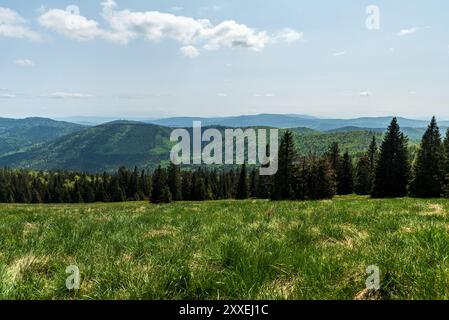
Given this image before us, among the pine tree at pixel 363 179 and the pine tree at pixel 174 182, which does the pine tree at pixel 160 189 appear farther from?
the pine tree at pixel 363 179

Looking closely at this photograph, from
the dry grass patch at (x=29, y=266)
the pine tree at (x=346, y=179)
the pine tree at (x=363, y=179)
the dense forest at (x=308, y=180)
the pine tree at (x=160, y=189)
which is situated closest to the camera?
the dry grass patch at (x=29, y=266)

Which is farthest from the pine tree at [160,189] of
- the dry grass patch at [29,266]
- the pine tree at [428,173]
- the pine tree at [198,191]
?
the dry grass patch at [29,266]

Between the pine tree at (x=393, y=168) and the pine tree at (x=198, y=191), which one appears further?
the pine tree at (x=198, y=191)

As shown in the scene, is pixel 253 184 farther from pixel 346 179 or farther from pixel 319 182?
pixel 319 182

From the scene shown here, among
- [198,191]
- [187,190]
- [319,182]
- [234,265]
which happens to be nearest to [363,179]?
[319,182]

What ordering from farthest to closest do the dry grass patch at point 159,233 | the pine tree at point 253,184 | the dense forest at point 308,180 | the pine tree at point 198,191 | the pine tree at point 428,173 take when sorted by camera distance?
the pine tree at point 253,184 → the pine tree at point 198,191 → the dense forest at point 308,180 → the pine tree at point 428,173 → the dry grass patch at point 159,233

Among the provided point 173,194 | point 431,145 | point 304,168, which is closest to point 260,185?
point 173,194

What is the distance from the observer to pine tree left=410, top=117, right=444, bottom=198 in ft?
255

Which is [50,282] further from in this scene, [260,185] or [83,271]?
[260,185]

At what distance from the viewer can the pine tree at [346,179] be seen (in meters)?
122

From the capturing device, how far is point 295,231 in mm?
8789

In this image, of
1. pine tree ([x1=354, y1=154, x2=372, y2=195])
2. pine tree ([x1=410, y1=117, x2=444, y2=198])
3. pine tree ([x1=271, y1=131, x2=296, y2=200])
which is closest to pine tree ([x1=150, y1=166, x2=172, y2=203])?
pine tree ([x1=271, y1=131, x2=296, y2=200])

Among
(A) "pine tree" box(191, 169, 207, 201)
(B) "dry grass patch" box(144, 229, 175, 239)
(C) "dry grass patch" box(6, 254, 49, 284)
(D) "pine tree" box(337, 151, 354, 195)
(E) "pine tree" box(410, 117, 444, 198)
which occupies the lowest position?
(A) "pine tree" box(191, 169, 207, 201)

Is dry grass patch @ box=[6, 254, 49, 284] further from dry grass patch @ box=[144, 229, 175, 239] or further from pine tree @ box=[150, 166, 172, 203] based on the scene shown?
pine tree @ box=[150, 166, 172, 203]
